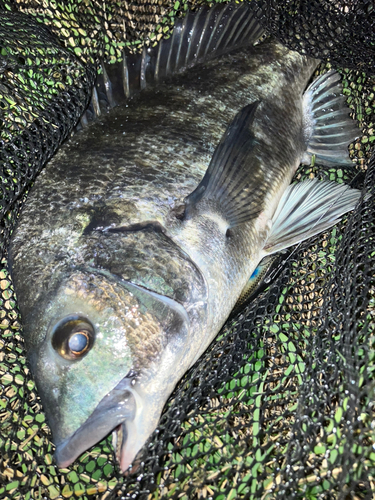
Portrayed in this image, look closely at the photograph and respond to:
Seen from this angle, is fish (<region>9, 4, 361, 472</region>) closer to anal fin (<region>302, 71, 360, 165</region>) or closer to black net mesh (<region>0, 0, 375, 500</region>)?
anal fin (<region>302, 71, 360, 165</region>)

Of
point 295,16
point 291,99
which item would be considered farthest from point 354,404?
point 295,16

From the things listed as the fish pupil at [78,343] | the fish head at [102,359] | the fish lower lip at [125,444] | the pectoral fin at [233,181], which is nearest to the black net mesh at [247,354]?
the fish lower lip at [125,444]

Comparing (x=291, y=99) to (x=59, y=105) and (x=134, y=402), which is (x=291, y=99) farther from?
(x=134, y=402)

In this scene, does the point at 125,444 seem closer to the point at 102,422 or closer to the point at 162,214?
the point at 102,422

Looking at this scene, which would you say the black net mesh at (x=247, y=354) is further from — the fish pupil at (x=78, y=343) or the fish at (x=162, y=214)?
the fish pupil at (x=78, y=343)

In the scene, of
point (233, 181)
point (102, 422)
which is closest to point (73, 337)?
point (102, 422)

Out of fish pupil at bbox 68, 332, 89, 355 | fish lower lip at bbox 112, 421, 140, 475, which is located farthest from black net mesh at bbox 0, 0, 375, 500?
fish pupil at bbox 68, 332, 89, 355

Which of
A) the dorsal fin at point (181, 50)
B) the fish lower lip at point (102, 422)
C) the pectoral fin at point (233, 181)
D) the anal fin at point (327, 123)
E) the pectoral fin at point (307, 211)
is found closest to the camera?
the fish lower lip at point (102, 422)
